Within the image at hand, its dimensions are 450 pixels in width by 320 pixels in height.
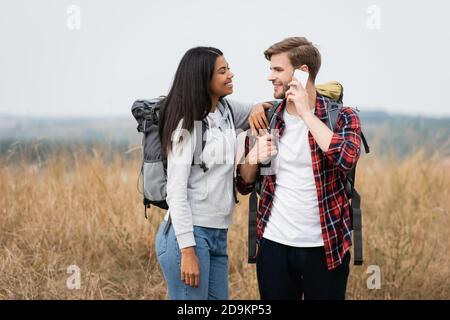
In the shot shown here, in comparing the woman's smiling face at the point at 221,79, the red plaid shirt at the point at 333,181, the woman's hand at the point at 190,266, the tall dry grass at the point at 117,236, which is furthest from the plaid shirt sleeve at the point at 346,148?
the tall dry grass at the point at 117,236

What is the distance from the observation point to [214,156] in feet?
8.61

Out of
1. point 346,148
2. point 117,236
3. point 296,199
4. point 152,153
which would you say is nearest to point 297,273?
point 296,199

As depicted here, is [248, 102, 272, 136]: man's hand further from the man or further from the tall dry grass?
the tall dry grass

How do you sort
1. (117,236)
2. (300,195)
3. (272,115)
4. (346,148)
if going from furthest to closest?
(117,236) → (272,115) → (300,195) → (346,148)

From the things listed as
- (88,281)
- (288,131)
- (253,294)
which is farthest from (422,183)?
(288,131)

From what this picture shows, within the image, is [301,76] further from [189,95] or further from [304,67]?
[189,95]

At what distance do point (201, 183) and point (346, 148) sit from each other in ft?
1.96

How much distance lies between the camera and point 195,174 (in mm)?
2643

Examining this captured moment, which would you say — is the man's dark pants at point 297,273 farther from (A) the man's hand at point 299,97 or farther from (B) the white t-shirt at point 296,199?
(A) the man's hand at point 299,97

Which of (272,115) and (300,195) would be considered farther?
(272,115)

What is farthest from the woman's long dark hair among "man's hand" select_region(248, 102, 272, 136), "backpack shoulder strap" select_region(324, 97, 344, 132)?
"backpack shoulder strap" select_region(324, 97, 344, 132)

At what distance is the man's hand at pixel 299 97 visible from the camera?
8.23ft
